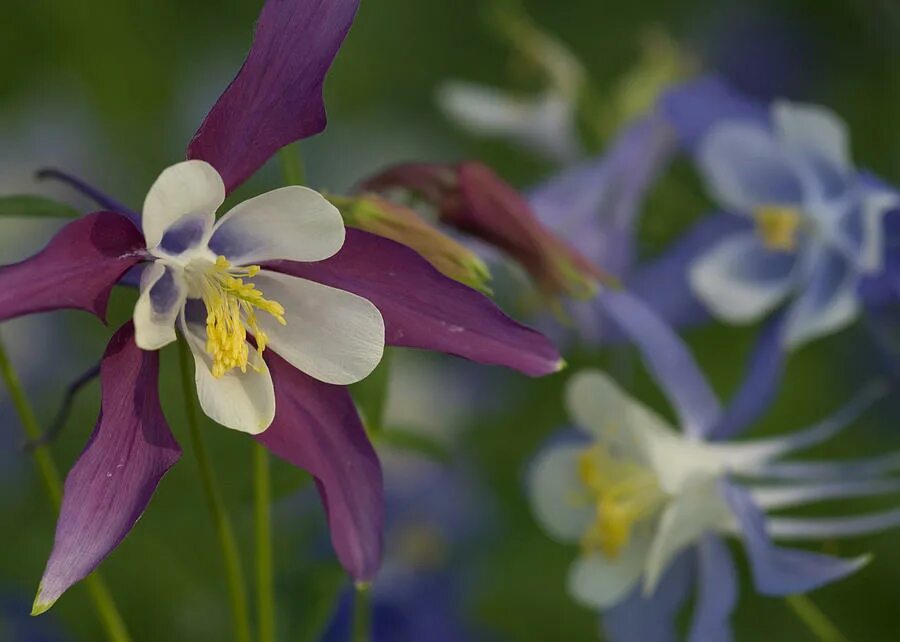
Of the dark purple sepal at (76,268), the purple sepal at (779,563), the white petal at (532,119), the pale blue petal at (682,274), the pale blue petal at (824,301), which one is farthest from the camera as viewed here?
A: the white petal at (532,119)

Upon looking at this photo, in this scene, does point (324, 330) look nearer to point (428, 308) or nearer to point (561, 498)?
point (428, 308)

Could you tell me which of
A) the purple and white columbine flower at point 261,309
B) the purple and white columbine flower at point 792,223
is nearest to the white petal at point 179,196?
the purple and white columbine flower at point 261,309

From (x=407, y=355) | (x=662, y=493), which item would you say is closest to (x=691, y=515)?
(x=662, y=493)

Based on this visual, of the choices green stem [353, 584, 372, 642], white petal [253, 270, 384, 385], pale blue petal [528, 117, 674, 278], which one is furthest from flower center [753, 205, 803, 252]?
white petal [253, 270, 384, 385]

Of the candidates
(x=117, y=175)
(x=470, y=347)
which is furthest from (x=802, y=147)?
(x=117, y=175)

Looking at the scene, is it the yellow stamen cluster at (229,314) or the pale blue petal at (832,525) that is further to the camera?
the pale blue petal at (832,525)

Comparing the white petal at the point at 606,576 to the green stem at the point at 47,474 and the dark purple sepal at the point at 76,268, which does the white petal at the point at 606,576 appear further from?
the dark purple sepal at the point at 76,268

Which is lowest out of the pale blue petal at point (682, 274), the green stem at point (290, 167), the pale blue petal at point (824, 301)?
the pale blue petal at point (682, 274)

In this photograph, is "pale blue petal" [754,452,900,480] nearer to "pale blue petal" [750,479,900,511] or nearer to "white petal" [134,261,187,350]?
"pale blue petal" [750,479,900,511]
